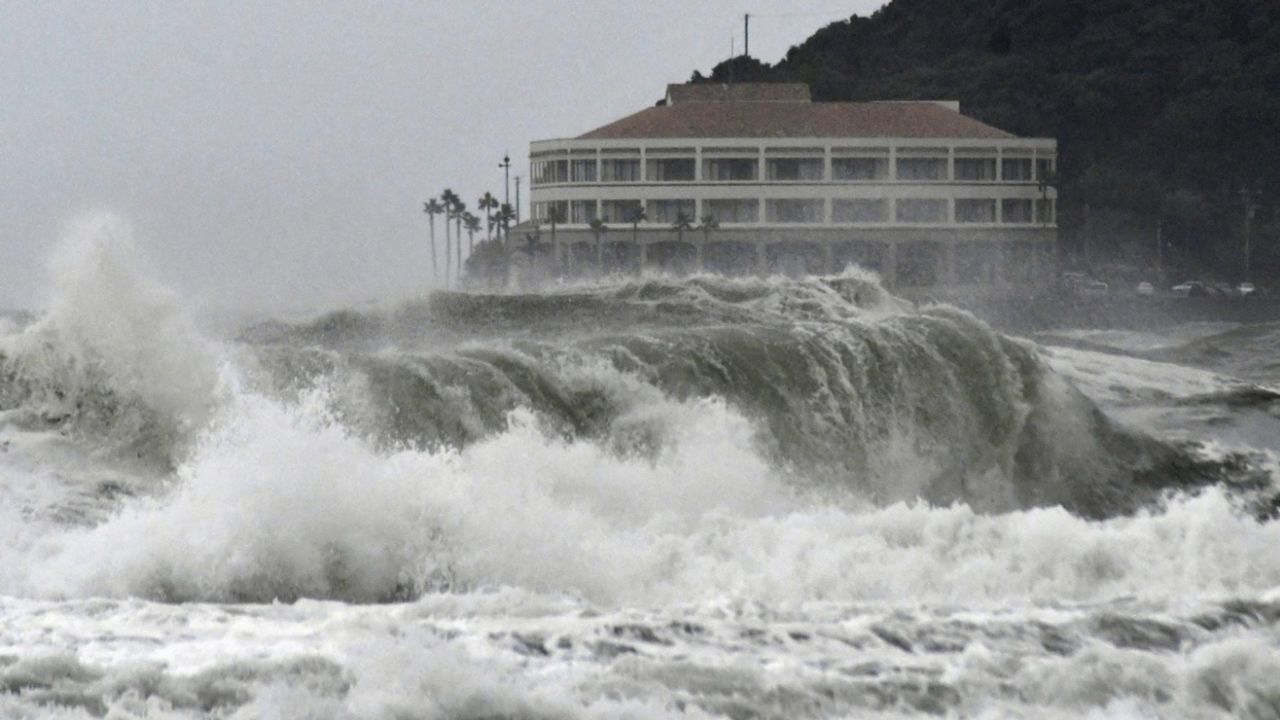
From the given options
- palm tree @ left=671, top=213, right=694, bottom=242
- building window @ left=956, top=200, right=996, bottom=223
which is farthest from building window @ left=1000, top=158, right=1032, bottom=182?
palm tree @ left=671, top=213, right=694, bottom=242

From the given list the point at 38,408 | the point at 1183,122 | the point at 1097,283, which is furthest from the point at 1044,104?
the point at 38,408

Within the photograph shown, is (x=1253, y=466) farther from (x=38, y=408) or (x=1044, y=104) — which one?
(x=1044, y=104)

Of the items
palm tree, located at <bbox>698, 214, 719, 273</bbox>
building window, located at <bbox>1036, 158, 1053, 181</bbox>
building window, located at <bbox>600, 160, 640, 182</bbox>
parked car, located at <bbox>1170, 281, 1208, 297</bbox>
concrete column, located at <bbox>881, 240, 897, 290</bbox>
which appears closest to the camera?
concrete column, located at <bbox>881, 240, 897, 290</bbox>

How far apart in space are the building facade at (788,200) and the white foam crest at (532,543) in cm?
6400

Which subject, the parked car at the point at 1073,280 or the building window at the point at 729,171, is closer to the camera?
the parked car at the point at 1073,280

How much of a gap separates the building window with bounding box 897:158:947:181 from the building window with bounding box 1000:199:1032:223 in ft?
11.5

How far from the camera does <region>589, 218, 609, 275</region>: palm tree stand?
81.2 m

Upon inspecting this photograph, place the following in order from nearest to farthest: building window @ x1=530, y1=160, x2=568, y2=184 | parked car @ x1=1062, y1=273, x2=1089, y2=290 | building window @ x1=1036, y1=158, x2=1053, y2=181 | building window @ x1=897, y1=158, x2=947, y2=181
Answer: parked car @ x1=1062, y1=273, x2=1089, y2=290
building window @ x1=897, y1=158, x2=947, y2=181
building window @ x1=530, y1=160, x2=568, y2=184
building window @ x1=1036, y1=158, x2=1053, y2=181

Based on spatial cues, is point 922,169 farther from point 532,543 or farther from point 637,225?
point 532,543

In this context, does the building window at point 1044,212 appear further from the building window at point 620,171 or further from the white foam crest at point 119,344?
the white foam crest at point 119,344

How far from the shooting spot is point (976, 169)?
8406cm

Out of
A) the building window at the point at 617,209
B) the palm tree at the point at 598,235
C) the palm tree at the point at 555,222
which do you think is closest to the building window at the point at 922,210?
the building window at the point at 617,209

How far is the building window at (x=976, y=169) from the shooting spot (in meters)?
83.4

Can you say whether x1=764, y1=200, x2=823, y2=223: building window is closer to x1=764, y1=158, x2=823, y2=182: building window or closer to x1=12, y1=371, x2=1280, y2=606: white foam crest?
x1=764, y1=158, x2=823, y2=182: building window
